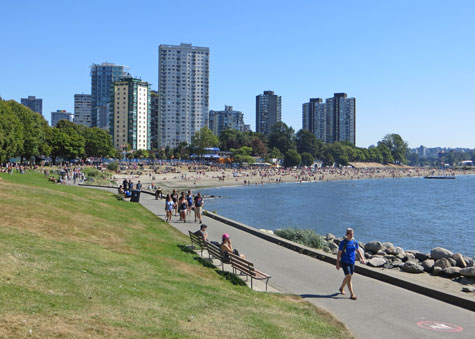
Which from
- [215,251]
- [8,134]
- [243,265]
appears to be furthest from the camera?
[8,134]

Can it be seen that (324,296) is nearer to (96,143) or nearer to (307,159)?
(96,143)

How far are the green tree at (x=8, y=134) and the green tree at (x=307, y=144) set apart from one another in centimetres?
12792

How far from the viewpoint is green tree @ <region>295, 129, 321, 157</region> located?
17450cm

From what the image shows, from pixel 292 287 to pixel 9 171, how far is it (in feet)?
130

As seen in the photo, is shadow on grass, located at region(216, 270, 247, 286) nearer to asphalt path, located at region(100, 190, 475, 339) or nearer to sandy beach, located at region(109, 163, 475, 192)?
asphalt path, located at region(100, 190, 475, 339)

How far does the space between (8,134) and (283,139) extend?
120 m

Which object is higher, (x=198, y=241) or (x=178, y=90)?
(x=178, y=90)

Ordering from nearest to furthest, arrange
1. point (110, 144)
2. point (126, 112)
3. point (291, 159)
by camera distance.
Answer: point (110, 144) → point (291, 159) → point (126, 112)

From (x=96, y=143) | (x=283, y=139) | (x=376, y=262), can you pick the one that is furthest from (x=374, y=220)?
(x=283, y=139)

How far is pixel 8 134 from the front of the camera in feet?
177

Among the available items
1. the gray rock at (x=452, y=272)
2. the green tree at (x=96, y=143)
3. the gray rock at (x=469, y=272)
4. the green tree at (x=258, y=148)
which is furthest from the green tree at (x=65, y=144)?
the gray rock at (x=469, y=272)

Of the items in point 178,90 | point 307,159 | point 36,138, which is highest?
point 178,90

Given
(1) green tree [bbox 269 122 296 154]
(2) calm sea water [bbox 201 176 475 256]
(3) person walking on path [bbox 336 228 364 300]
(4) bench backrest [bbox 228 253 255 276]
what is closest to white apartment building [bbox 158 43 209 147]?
(1) green tree [bbox 269 122 296 154]

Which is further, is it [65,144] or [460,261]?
[65,144]
